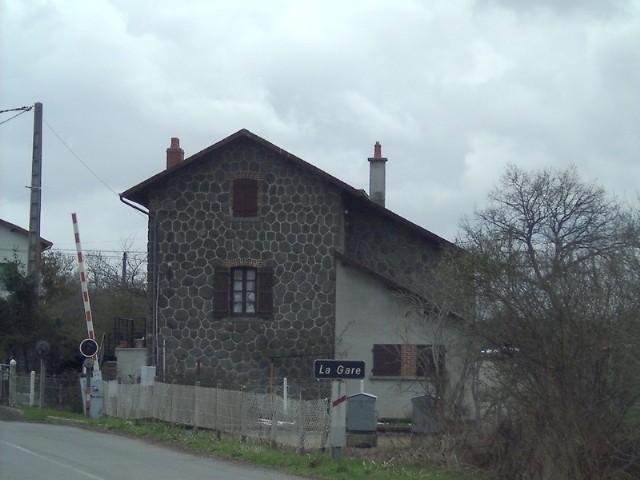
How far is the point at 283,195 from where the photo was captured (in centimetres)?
2988

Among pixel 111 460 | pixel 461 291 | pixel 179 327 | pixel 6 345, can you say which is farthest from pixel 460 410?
pixel 6 345

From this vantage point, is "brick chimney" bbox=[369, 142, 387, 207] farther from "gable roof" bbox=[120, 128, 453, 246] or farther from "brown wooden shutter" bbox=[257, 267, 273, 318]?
"brown wooden shutter" bbox=[257, 267, 273, 318]

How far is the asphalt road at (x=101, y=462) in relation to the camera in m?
14.9

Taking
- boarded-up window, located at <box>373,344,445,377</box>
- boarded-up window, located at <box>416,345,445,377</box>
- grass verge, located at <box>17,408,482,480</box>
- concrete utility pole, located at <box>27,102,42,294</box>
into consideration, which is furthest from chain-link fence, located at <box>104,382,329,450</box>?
concrete utility pole, located at <box>27,102,42,294</box>

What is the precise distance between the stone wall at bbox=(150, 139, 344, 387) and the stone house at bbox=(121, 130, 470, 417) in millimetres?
32

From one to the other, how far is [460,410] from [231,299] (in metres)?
14.0

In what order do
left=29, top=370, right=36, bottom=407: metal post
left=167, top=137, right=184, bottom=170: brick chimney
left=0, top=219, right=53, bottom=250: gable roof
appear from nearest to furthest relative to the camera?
left=29, top=370, right=36, bottom=407: metal post < left=167, top=137, right=184, bottom=170: brick chimney < left=0, top=219, right=53, bottom=250: gable roof

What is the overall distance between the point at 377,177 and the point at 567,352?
21.0 meters

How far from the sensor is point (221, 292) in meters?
29.9

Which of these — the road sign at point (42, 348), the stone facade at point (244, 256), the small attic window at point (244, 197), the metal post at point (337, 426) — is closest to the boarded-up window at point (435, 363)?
the metal post at point (337, 426)

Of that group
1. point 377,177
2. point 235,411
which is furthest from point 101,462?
point 377,177

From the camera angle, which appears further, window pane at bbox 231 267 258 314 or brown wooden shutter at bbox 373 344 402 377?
window pane at bbox 231 267 258 314

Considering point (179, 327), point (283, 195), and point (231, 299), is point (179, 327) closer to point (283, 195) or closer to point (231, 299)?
point (231, 299)

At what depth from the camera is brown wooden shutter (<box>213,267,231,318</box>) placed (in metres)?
29.8
